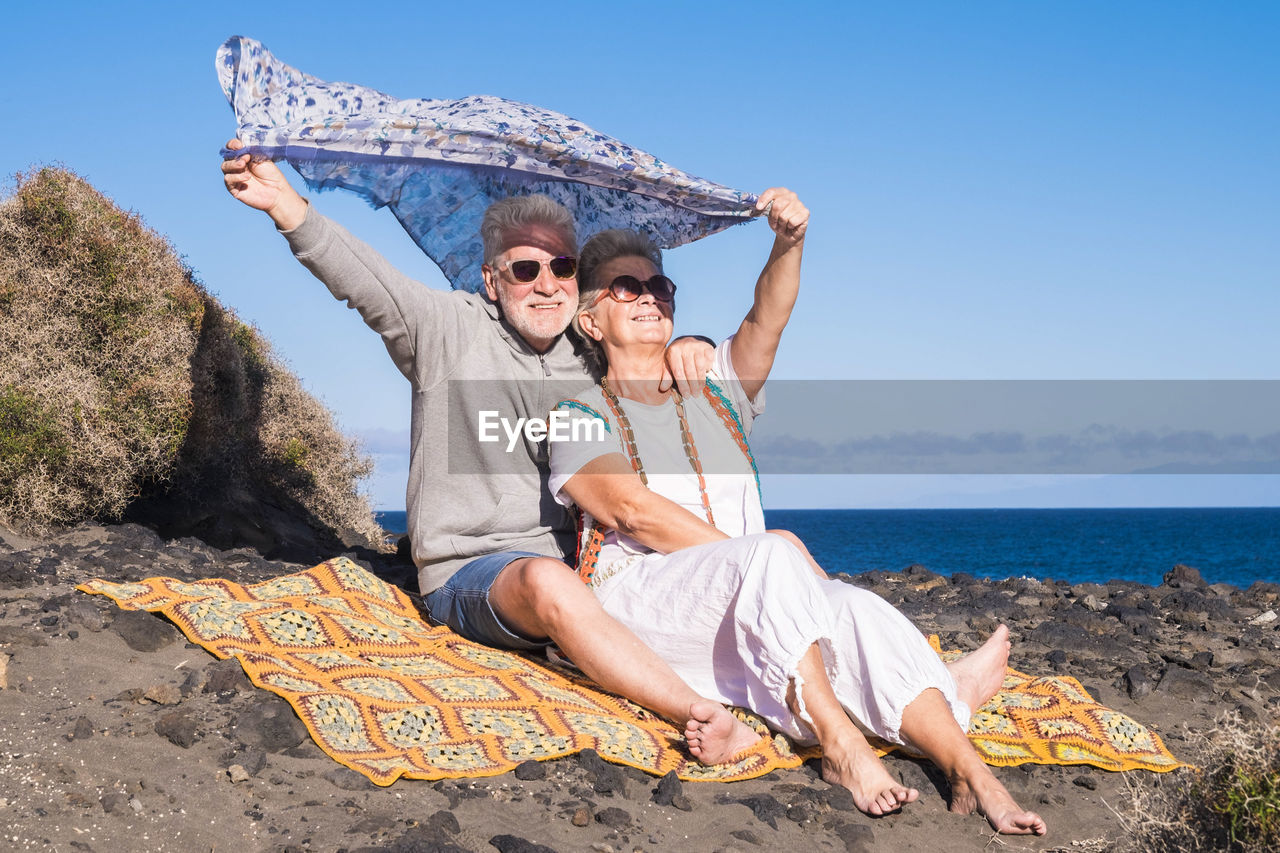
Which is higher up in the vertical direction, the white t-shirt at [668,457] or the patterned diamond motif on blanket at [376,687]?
the white t-shirt at [668,457]

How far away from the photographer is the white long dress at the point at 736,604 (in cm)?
366

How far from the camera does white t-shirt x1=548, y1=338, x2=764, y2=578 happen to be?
14.0 feet

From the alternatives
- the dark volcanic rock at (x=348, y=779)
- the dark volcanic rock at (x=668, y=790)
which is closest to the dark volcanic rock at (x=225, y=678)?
the dark volcanic rock at (x=348, y=779)

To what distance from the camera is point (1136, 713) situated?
4906mm

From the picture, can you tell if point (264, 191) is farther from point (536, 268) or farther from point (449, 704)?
point (449, 704)

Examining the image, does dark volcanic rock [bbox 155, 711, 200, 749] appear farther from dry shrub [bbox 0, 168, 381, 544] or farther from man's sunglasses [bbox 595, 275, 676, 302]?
dry shrub [bbox 0, 168, 381, 544]

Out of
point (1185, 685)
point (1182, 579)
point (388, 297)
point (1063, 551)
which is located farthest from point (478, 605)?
point (1063, 551)

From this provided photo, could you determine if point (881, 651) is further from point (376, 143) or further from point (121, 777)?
point (376, 143)

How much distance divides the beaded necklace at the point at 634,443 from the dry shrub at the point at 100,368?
4552mm

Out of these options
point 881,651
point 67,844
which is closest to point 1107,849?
point 881,651

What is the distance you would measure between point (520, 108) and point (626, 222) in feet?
2.61

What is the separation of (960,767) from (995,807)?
18 centimetres

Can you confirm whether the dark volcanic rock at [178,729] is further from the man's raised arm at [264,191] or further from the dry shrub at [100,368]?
the dry shrub at [100,368]

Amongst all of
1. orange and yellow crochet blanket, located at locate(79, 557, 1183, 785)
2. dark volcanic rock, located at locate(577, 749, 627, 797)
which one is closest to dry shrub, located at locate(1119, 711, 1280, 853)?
orange and yellow crochet blanket, located at locate(79, 557, 1183, 785)
